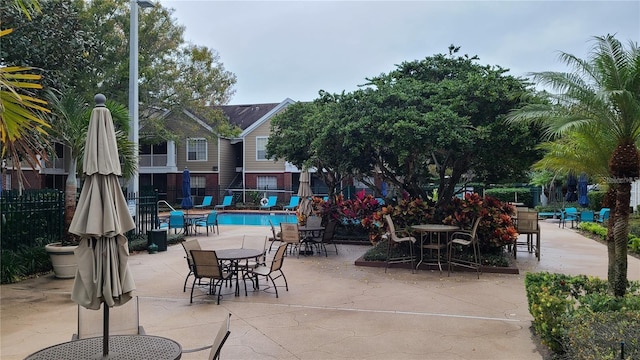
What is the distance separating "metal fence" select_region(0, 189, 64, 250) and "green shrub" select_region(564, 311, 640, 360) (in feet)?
32.2

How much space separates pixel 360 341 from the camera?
5.39m

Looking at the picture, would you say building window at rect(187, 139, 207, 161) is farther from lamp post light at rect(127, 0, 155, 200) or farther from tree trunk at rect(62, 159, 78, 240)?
tree trunk at rect(62, 159, 78, 240)

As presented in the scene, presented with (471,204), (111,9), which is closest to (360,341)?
(471,204)

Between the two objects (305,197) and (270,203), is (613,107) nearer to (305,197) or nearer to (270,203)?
(305,197)

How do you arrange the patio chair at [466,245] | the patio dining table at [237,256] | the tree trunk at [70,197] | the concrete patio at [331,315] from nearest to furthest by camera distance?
the concrete patio at [331,315] < the patio dining table at [237,256] < the tree trunk at [70,197] < the patio chair at [466,245]

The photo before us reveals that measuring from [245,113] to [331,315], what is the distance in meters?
32.0

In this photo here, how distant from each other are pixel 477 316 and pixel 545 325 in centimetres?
171

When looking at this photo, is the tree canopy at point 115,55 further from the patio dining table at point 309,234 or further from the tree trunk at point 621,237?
the tree trunk at point 621,237

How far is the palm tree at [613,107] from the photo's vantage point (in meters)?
5.52

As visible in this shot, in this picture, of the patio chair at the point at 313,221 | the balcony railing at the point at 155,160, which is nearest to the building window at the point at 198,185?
the balcony railing at the point at 155,160

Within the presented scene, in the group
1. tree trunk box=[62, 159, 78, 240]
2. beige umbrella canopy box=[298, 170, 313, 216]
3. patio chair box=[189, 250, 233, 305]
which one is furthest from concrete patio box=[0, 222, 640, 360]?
beige umbrella canopy box=[298, 170, 313, 216]

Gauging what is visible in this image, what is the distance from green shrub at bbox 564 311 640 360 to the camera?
10.9ft

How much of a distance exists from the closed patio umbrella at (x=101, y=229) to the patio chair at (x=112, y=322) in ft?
1.75

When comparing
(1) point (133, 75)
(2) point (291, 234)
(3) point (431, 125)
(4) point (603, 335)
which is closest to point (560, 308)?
(4) point (603, 335)
